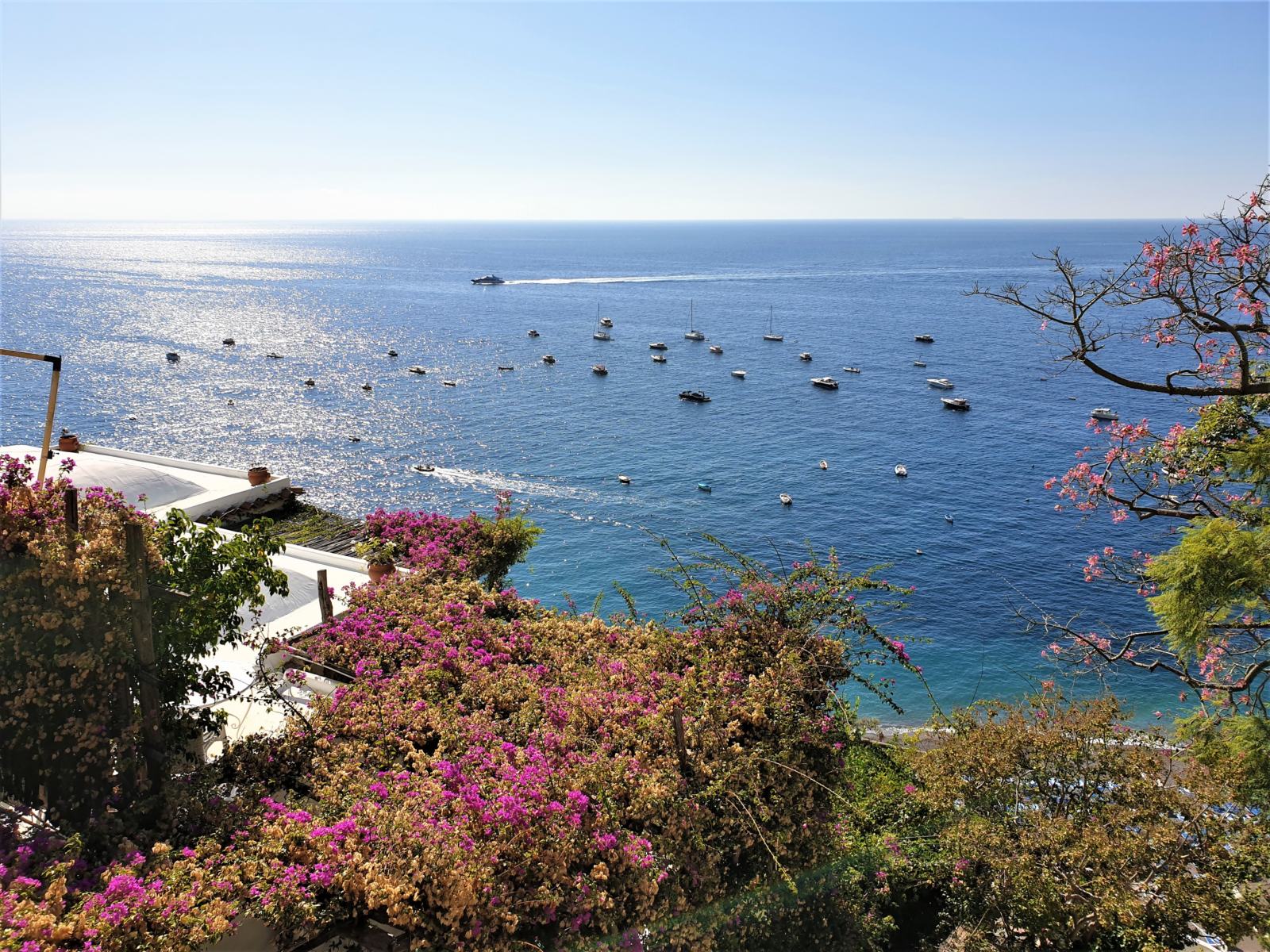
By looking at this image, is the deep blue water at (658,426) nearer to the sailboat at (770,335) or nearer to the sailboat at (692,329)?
the sailboat at (770,335)

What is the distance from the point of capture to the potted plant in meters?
14.0

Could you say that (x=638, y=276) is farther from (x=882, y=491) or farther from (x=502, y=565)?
(x=502, y=565)

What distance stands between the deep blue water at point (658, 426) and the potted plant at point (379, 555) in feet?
31.2

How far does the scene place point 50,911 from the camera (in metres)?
4.99

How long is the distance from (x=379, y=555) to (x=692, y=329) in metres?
89.8

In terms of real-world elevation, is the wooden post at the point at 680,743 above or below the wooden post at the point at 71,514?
below

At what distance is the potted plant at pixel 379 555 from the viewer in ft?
45.9

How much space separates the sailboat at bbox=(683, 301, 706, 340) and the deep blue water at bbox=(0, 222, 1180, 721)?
1.92 metres

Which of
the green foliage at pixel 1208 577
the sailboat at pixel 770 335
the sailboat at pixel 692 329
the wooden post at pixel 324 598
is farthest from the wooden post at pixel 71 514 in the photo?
the sailboat at pixel 770 335

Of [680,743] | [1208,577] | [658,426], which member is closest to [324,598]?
[680,743]

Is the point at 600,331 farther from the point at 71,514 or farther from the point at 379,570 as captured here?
the point at 71,514

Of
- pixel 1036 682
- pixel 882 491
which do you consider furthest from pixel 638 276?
pixel 1036 682

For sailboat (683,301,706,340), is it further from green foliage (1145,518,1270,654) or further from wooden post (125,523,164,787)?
wooden post (125,523,164,787)

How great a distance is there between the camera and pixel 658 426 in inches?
2314
